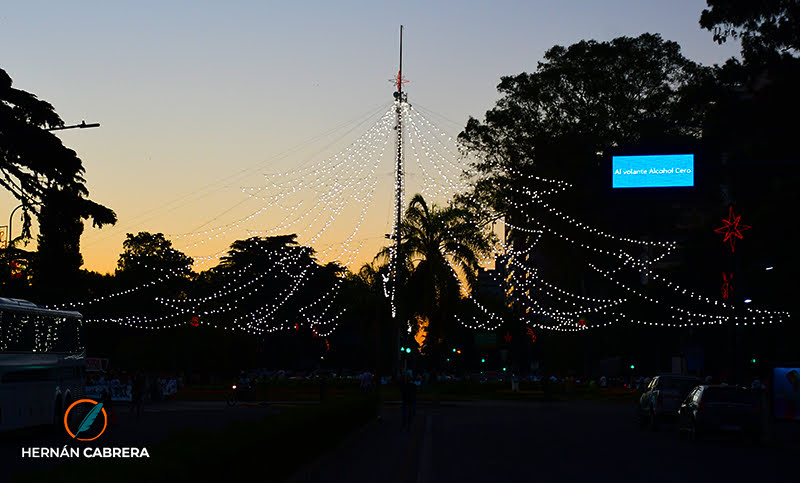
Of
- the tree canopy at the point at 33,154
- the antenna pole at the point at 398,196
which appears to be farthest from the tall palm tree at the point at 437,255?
the tree canopy at the point at 33,154

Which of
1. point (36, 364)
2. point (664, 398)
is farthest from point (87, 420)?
point (664, 398)

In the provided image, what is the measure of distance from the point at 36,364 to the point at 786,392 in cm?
1987

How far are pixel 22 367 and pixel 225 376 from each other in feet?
289

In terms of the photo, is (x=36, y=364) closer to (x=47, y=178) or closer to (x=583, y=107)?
(x=47, y=178)

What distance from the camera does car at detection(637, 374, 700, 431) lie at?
35469mm

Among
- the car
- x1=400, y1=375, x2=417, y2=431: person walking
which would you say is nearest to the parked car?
the car

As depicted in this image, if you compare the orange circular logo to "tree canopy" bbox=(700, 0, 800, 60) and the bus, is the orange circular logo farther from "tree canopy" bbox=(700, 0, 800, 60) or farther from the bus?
"tree canopy" bbox=(700, 0, 800, 60)

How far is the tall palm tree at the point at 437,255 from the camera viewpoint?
63938 millimetres

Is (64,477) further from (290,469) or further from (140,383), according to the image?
(140,383)

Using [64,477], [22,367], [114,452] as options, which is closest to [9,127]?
[22,367]

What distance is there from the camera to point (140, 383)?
1762 inches

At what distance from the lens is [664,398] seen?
35625mm

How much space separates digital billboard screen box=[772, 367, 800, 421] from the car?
173 inches

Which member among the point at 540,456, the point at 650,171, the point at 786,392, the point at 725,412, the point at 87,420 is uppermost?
Answer: the point at 650,171
